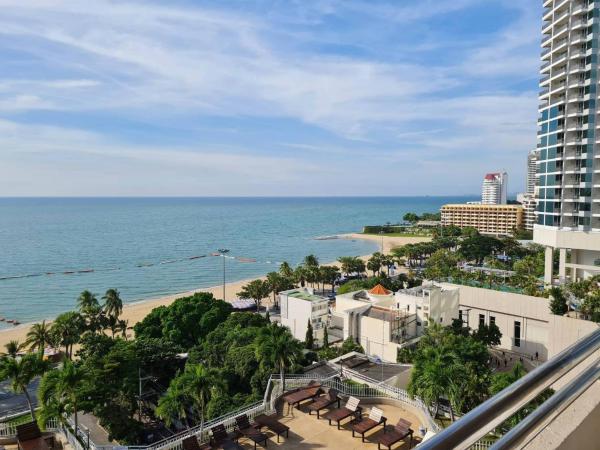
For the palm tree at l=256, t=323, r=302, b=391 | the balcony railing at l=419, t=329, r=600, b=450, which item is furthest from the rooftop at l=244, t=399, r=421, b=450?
the balcony railing at l=419, t=329, r=600, b=450

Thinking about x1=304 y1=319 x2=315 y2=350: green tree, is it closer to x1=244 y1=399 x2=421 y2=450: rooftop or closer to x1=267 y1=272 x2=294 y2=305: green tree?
x1=267 y1=272 x2=294 y2=305: green tree

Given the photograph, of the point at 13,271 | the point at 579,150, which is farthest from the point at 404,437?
the point at 13,271

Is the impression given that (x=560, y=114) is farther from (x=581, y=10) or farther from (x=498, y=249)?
→ (x=498, y=249)

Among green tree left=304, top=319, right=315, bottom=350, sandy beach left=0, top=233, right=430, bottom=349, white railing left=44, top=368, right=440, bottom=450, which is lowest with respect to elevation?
sandy beach left=0, top=233, right=430, bottom=349

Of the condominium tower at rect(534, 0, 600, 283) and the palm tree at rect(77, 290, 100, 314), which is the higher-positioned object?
the condominium tower at rect(534, 0, 600, 283)

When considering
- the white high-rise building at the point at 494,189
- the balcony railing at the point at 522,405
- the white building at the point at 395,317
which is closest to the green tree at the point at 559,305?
the white building at the point at 395,317

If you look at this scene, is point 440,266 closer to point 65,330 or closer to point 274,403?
point 65,330

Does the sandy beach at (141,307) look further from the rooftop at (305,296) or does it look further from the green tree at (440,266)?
the green tree at (440,266)
